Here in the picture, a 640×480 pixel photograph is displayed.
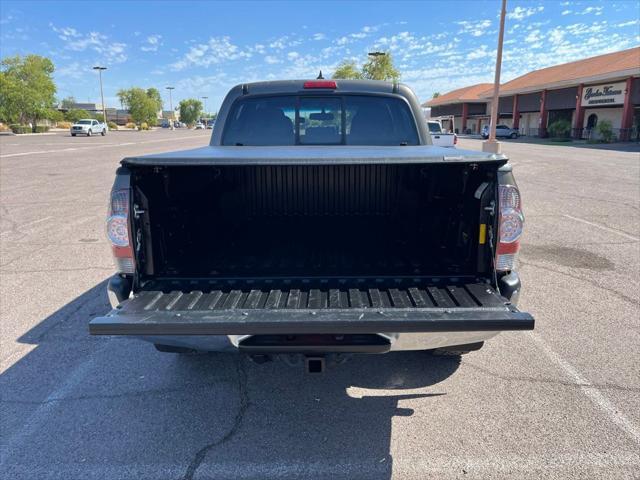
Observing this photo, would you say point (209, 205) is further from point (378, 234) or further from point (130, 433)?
point (130, 433)

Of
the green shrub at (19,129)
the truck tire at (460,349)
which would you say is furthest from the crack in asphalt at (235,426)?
the green shrub at (19,129)

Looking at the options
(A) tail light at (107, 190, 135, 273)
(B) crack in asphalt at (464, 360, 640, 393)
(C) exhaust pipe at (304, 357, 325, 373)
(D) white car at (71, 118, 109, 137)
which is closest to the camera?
(C) exhaust pipe at (304, 357, 325, 373)

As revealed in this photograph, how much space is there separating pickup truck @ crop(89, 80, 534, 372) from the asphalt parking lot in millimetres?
497

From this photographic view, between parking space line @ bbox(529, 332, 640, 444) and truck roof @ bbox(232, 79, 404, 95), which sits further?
truck roof @ bbox(232, 79, 404, 95)

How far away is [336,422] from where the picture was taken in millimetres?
2881

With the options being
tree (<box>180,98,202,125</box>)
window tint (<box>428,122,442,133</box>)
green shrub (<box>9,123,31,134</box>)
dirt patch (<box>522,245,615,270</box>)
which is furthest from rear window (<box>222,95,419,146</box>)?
tree (<box>180,98,202,125</box>)

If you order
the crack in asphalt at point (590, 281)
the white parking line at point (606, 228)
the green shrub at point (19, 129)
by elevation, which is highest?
the green shrub at point (19, 129)

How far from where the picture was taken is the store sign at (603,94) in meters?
37.4

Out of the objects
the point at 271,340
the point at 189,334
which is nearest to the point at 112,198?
the point at 189,334

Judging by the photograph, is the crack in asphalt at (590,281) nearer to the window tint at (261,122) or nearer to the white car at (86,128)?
the window tint at (261,122)

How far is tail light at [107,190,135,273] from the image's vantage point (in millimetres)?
2518

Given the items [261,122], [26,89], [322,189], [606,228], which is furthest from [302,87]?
[26,89]

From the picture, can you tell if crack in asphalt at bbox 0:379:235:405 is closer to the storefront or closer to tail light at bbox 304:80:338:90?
tail light at bbox 304:80:338:90

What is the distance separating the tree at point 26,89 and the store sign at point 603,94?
68655 millimetres
